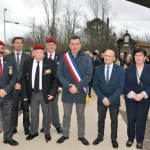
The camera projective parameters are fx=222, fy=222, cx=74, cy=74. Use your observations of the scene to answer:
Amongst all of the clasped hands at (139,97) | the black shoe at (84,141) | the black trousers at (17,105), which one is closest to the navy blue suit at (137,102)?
the clasped hands at (139,97)

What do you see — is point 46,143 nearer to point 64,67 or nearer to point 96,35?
point 64,67

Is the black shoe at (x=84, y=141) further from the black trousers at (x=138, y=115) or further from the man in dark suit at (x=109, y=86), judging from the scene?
the black trousers at (x=138, y=115)

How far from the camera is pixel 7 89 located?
404cm

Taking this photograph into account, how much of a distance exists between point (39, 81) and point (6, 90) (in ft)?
2.13

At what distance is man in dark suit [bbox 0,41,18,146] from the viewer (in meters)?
4.09

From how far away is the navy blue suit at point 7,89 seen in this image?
13.5ft

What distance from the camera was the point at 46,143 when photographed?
4.37m

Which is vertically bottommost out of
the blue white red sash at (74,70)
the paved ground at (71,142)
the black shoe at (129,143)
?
the paved ground at (71,142)

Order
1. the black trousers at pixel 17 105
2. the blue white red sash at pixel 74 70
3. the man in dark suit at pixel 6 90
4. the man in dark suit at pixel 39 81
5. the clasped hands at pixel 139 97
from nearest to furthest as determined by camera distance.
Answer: the clasped hands at pixel 139 97 → the man in dark suit at pixel 6 90 → the blue white red sash at pixel 74 70 → the man in dark suit at pixel 39 81 → the black trousers at pixel 17 105

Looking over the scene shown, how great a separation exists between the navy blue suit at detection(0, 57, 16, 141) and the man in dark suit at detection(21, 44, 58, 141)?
269mm

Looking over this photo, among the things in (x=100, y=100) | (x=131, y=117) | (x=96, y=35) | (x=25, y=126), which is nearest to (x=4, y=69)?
(x=25, y=126)

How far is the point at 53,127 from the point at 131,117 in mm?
1991

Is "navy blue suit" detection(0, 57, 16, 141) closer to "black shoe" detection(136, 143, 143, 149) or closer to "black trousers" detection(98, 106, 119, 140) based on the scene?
"black trousers" detection(98, 106, 119, 140)

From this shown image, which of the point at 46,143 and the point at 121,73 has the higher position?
the point at 121,73
